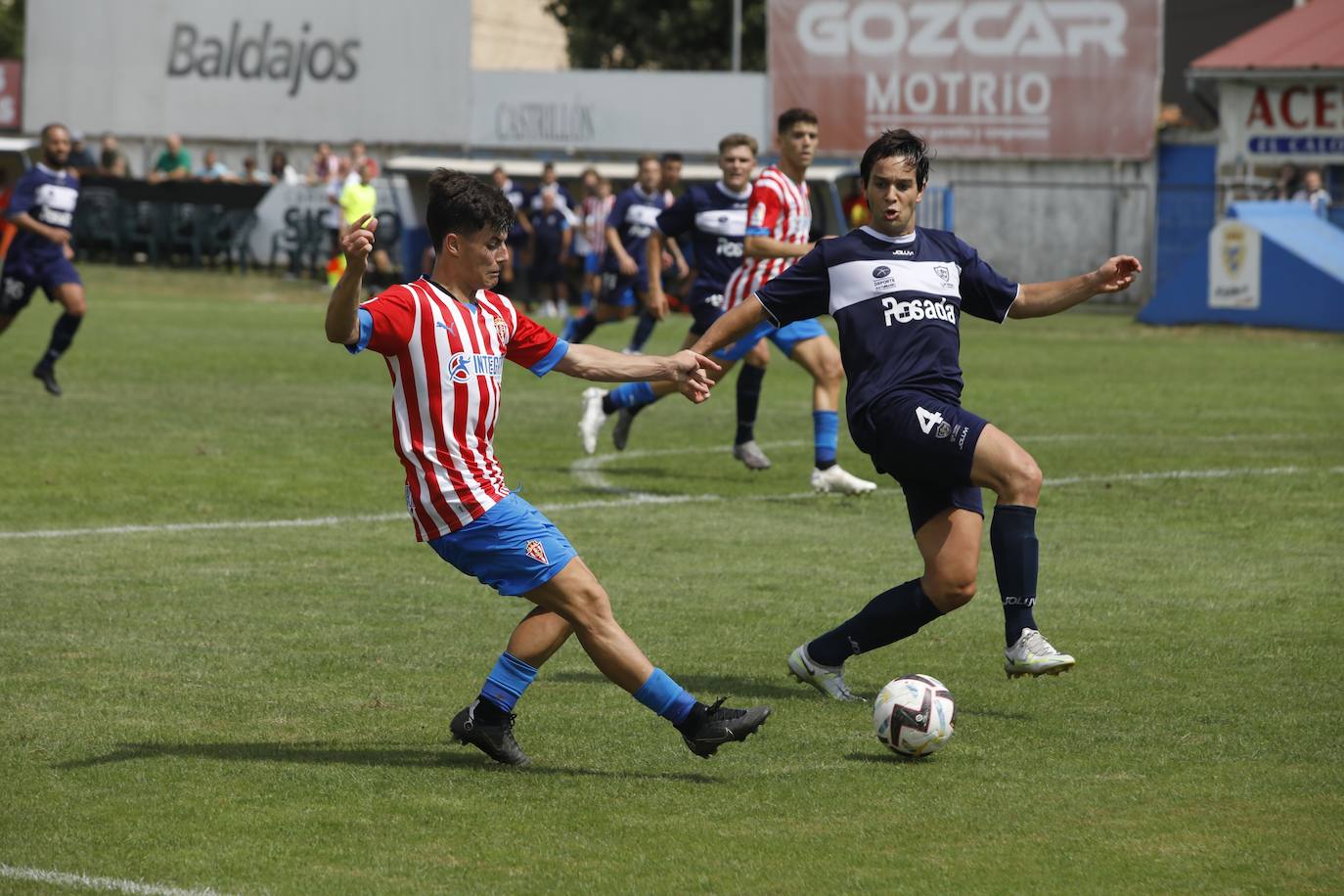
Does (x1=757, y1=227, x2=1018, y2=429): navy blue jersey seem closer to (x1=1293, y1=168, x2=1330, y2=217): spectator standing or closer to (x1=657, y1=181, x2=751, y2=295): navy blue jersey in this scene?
(x1=657, y1=181, x2=751, y2=295): navy blue jersey

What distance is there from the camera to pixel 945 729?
5.78 meters

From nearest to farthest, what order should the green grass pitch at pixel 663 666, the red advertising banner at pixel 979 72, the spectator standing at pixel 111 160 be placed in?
the green grass pitch at pixel 663 666
the red advertising banner at pixel 979 72
the spectator standing at pixel 111 160

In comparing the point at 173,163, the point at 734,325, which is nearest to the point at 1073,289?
the point at 734,325

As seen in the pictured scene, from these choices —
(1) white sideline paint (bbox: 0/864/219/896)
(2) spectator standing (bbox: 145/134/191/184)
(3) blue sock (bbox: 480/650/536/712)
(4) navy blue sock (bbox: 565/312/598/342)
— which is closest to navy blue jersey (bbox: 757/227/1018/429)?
(3) blue sock (bbox: 480/650/536/712)

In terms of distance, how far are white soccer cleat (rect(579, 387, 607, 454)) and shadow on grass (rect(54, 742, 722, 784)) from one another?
23.0ft

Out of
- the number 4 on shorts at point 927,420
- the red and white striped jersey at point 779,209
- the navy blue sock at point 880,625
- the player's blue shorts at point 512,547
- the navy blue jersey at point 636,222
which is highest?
the navy blue jersey at point 636,222

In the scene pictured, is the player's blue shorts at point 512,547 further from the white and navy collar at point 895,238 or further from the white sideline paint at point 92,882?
the white and navy collar at point 895,238

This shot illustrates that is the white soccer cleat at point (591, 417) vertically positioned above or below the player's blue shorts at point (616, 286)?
below

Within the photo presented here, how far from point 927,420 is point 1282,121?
26.9 meters

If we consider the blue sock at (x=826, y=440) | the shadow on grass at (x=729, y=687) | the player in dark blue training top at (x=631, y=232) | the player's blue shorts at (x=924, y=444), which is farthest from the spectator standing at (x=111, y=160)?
the player's blue shorts at (x=924, y=444)

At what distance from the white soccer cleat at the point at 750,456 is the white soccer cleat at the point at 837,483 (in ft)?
3.22

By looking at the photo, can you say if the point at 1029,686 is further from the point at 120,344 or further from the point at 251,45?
the point at 251,45

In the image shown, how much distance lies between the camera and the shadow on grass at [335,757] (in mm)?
5621

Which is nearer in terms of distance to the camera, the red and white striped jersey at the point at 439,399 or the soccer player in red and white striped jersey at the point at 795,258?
the red and white striped jersey at the point at 439,399
